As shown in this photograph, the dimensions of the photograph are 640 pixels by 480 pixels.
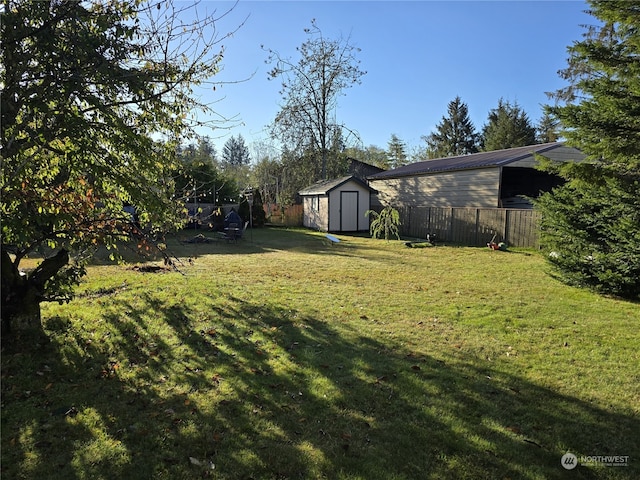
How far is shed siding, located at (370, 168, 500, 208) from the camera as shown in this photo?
15488 mm

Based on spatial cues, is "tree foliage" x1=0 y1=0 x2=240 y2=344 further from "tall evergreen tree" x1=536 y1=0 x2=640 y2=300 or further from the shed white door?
the shed white door

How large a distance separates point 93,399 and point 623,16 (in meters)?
8.37

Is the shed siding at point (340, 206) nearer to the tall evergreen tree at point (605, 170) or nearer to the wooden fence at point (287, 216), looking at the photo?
the wooden fence at point (287, 216)

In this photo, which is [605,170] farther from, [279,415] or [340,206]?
[340,206]

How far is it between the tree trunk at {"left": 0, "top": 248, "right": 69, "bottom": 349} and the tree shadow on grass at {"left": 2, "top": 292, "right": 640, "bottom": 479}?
264mm

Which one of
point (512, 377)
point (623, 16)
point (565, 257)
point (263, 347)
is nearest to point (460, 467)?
point (512, 377)

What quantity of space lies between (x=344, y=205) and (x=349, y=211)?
0.46m

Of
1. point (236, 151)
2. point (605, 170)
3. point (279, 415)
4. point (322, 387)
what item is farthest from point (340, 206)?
point (236, 151)

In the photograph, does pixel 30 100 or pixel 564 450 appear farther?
pixel 30 100

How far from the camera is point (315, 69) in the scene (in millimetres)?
26594

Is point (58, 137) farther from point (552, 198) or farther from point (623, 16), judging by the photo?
point (552, 198)

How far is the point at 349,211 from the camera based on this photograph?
20.6m

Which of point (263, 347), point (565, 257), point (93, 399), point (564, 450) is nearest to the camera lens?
point (564, 450)

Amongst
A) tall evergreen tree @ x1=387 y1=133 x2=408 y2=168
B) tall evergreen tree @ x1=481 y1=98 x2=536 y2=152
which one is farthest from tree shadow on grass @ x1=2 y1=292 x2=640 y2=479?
tall evergreen tree @ x1=387 y1=133 x2=408 y2=168
